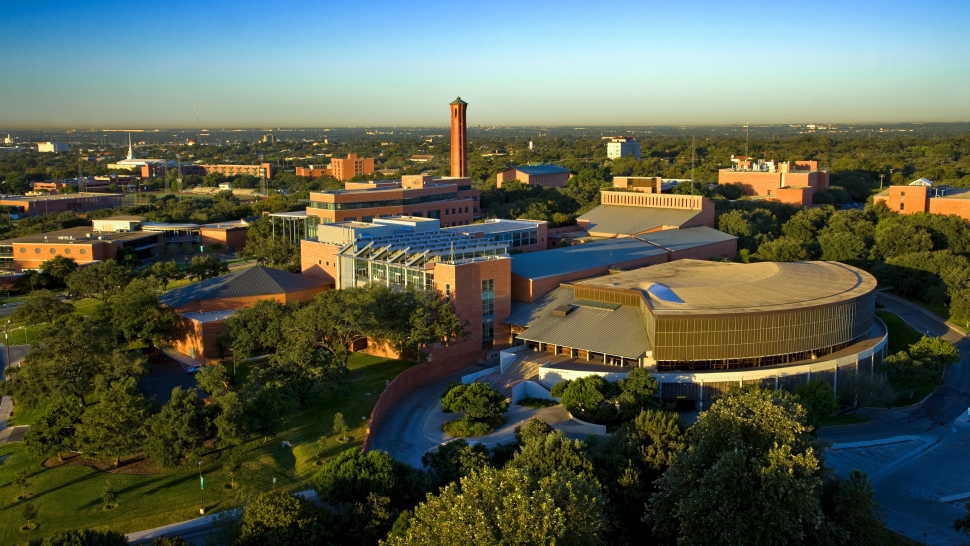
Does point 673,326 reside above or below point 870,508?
above

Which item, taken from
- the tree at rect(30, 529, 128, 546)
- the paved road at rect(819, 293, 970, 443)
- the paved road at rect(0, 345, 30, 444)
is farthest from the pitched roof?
the paved road at rect(819, 293, 970, 443)

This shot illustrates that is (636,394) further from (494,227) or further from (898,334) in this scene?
(494,227)

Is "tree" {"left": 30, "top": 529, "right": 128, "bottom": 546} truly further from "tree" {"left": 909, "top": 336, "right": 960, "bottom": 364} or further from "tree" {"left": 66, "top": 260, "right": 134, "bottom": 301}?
"tree" {"left": 909, "top": 336, "right": 960, "bottom": 364}

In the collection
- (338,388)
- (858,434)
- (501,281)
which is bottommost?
(858,434)

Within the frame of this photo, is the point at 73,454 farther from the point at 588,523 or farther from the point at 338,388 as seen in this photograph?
the point at 588,523

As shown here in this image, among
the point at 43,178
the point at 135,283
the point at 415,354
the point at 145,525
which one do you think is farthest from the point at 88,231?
the point at 43,178

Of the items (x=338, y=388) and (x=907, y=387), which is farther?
(x=907, y=387)

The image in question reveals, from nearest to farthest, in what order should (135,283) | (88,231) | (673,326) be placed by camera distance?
(673,326)
(135,283)
(88,231)
